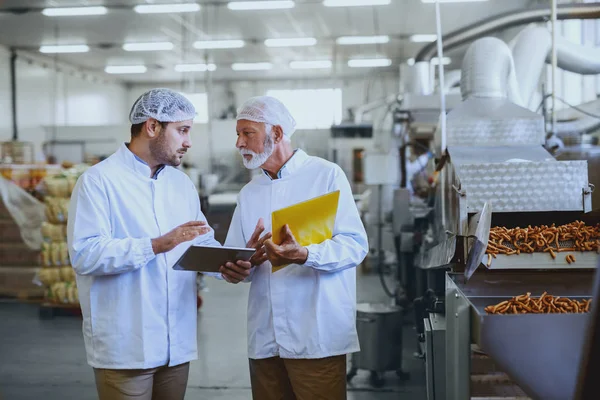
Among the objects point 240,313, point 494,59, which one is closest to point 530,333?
point 494,59

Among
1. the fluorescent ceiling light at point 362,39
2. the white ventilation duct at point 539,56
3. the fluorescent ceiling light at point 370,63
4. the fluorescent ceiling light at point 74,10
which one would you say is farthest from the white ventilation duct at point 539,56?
the fluorescent ceiling light at point 370,63

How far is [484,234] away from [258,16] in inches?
417

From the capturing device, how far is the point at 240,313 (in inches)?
281

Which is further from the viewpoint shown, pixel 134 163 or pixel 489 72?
pixel 489 72

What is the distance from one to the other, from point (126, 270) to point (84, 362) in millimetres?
3574

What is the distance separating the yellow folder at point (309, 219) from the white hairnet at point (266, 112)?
0.44 metres

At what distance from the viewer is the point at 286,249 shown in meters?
2.07

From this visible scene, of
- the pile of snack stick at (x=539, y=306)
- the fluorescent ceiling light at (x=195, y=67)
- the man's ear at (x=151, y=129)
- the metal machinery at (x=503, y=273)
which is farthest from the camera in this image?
the fluorescent ceiling light at (x=195, y=67)

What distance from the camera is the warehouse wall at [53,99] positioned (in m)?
15.5

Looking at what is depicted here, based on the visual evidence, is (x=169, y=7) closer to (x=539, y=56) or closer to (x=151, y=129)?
(x=539, y=56)

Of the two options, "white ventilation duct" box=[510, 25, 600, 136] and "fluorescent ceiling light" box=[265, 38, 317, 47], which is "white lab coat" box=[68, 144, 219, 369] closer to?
"white ventilation duct" box=[510, 25, 600, 136]

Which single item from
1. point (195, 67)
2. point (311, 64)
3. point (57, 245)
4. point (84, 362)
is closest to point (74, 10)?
point (57, 245)

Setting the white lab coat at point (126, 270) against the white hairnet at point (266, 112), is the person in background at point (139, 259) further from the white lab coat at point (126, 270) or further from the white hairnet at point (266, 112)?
the white hairnet at point (266, 112)

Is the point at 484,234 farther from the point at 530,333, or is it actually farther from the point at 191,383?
the point at 191,383
